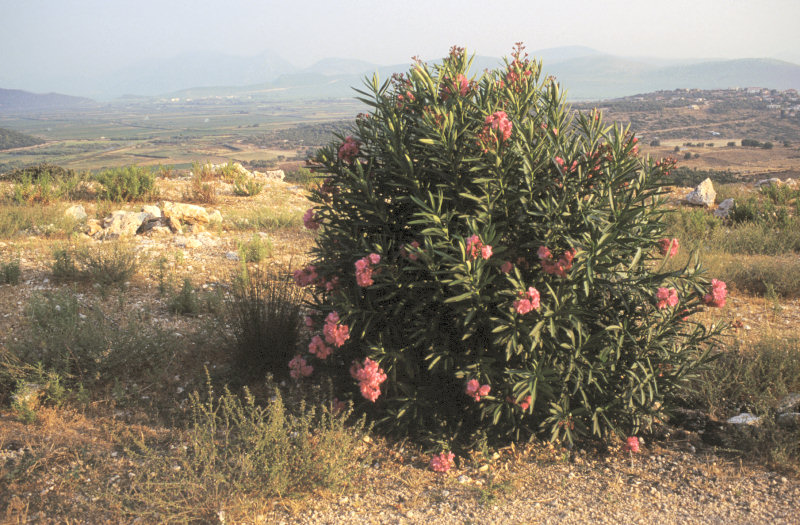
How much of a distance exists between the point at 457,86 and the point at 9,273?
212 inches

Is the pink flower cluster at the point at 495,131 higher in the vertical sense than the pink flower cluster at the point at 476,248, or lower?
higher

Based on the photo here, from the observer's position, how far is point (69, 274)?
18.4ft

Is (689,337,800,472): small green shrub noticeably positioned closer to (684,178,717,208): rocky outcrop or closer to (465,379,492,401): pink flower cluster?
(465,379,492,401): pink flower cluster

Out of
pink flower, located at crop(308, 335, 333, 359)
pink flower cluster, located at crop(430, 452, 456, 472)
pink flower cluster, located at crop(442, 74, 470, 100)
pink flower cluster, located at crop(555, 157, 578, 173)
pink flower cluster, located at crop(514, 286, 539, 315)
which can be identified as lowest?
pink flower cluster, located at crop(430, 452, 456, 472)

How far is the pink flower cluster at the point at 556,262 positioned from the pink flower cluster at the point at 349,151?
4.70 ft

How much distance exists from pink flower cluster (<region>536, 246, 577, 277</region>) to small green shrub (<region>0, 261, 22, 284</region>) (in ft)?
18.8

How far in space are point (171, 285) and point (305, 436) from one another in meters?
3.47

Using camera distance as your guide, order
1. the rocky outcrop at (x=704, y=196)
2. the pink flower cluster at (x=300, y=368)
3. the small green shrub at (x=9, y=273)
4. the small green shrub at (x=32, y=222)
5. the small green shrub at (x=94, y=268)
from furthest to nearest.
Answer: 1. the rocky outcrop at (x=704, y=196)
2. the small green shrub at (x=32, y=222)
3. the small green shrub at (x=94, y=268)
4. the small green shrub at (x=9, y=273)
5. the pink flower cluster at (x=300, y=368)

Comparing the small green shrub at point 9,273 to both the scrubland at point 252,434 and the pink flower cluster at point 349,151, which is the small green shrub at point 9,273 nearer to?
the scrubland at point 252,434

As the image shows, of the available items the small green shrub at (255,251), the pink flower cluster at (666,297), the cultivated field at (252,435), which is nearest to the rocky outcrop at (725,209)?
the cultivated field at (252,435)

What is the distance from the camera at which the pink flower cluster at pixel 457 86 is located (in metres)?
3.29

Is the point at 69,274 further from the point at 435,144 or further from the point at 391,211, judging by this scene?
the point at 435,144

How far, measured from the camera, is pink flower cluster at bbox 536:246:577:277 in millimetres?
2838

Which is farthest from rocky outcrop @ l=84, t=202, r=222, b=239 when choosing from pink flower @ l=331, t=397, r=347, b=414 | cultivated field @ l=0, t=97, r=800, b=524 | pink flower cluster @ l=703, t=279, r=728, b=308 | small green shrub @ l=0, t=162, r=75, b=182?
pink flower cluster @ l=703, t=279, r=728, b=308
